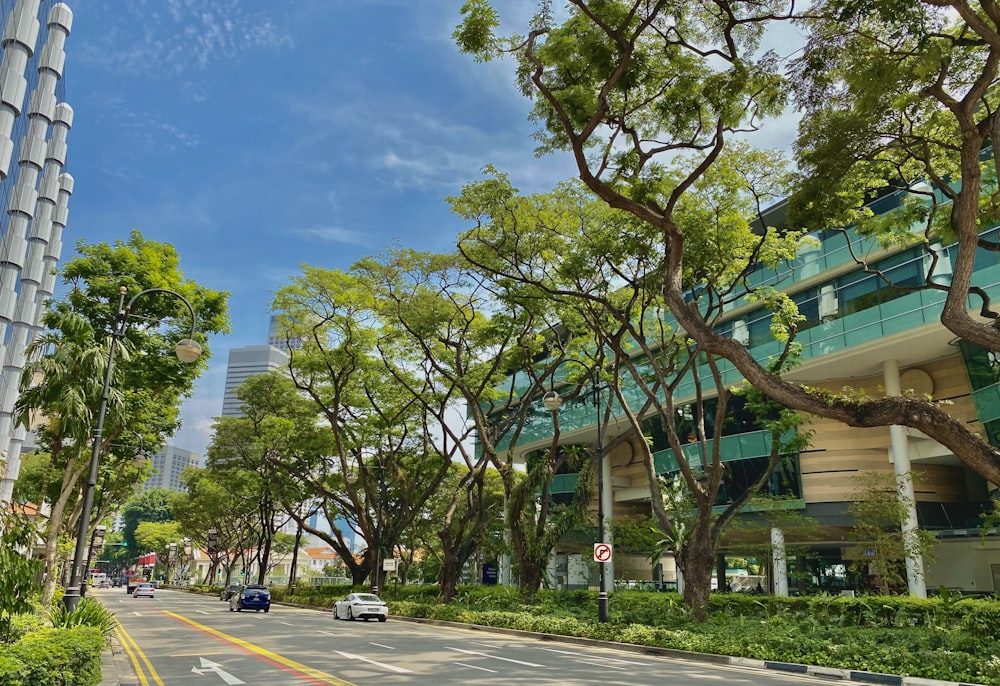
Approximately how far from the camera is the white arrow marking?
12.0 metres

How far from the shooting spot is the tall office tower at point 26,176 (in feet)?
133

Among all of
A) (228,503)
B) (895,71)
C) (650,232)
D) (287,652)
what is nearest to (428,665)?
(287,652)

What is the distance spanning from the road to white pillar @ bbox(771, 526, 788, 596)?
14864 mm

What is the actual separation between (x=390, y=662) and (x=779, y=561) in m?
24.2

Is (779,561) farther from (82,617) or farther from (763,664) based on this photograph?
(82,617)

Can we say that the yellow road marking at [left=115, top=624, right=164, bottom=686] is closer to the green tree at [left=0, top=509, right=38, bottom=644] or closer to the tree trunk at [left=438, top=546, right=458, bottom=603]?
the green tree at [left=0, top=509, right=38, bottom=644]

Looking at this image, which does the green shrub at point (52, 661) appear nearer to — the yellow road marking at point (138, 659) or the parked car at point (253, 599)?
the yellow road marking at point (138, 659)

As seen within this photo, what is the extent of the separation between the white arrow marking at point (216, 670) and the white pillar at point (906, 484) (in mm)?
22294

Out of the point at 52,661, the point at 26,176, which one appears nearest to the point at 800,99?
the point at 52,661

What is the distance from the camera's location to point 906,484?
27.1 m

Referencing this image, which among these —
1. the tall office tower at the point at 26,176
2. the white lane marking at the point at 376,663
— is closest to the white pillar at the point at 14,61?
the tall office tower at the point at 26,176

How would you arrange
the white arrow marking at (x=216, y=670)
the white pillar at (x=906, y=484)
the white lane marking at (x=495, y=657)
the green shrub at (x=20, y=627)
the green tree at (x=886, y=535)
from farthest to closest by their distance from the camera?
the white pillar at (x=906, y=484), the green tree at (x=886, y=535), the white lane marking at (x=495, y=657), the white arrow marking at (x=216, y=670), the green shrub at (x=20, y=627)

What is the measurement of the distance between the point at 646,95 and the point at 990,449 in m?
10.6

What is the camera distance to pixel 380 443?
39.3m
